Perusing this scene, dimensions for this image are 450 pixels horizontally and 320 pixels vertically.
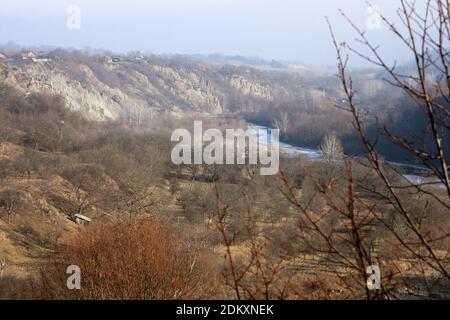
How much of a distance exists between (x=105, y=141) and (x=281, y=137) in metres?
24.9

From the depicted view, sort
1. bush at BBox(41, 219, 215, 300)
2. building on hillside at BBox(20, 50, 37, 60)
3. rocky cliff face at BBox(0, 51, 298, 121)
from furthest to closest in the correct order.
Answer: building on hillside at BBox(20, 50, 37, 60)
rocky cliff face at BBox(0, 51, 298, 121)
bush at BBox(41, 219, 215, 300)

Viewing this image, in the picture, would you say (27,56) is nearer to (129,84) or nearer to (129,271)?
(129,84)

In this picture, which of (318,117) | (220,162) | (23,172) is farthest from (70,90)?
(23,172)

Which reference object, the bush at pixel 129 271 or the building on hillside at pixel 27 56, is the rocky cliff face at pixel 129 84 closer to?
the building on hillside at pixel 27 56

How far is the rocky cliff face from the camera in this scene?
58.8 m

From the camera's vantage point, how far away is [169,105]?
237 feet

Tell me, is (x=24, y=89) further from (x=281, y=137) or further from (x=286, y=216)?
(x=286, y=216)

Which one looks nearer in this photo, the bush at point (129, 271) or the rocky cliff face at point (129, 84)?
the bush at point (129, 271)

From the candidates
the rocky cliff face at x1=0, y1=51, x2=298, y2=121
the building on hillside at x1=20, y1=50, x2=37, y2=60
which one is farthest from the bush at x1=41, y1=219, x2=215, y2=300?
the building on hillside at x1=20, y1=50, x2=37, y2=60

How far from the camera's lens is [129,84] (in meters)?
74.1

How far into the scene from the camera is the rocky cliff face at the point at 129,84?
5875 centimetres

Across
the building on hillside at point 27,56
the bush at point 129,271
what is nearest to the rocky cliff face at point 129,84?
the building on hillside at point 27,56

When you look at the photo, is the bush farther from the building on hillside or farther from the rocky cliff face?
the building on hillside

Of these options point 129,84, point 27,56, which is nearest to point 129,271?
point 27,56
